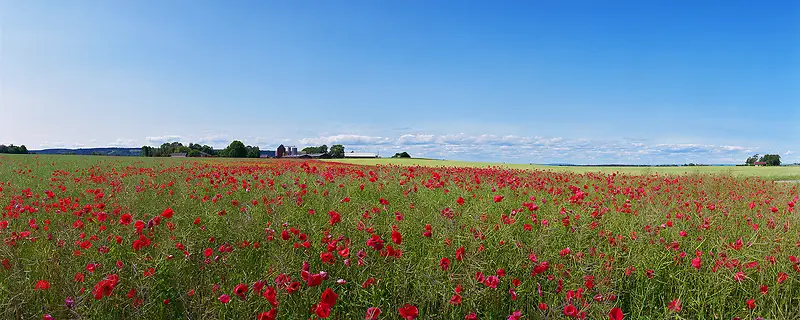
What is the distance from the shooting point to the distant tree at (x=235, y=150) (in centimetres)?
8462

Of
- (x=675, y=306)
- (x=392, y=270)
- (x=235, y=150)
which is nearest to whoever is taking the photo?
(x=675, y=306)

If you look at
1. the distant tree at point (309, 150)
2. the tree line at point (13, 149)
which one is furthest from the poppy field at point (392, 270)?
the distant tree at point (309, 150)

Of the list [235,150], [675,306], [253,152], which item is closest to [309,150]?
[253,152]

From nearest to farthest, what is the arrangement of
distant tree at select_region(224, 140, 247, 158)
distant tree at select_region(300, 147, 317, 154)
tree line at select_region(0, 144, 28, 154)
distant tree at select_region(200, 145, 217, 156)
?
tree line at select_region(0, 144, 28, 154) < distant tree at select_region(224, 140, 247, 158) < distant tree at select_region(200, 145, 217, 156) < distant tree at select_region(300, 147, 317, 154)

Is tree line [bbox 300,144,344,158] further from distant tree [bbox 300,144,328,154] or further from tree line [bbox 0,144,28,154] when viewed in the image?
tree line [bbox 0,144,28,154]

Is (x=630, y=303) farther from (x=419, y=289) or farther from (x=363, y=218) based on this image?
(x=363, y=218)

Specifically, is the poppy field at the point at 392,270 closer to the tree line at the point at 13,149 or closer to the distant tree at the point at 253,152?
the distant tree at the point at 253,152

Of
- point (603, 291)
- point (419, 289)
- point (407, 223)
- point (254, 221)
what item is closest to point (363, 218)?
point (407, 223)

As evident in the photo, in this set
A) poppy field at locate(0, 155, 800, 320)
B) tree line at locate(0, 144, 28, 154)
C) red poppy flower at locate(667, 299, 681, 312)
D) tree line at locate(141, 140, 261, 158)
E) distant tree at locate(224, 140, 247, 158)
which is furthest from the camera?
distant tree at locate(224, 140, 247, 158)

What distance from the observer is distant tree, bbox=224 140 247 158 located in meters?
84.6

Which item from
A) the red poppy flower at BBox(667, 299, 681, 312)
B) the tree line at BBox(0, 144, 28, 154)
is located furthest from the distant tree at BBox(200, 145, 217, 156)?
the red poppy flower at BBox(667, 299, 681, 312)

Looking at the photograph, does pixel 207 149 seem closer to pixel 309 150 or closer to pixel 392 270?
pixel 309 150

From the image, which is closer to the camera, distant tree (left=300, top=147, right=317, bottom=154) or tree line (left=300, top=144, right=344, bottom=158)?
tree line (left=300, top=144, right=344, bottom=158)

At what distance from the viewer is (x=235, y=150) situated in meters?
84.5
